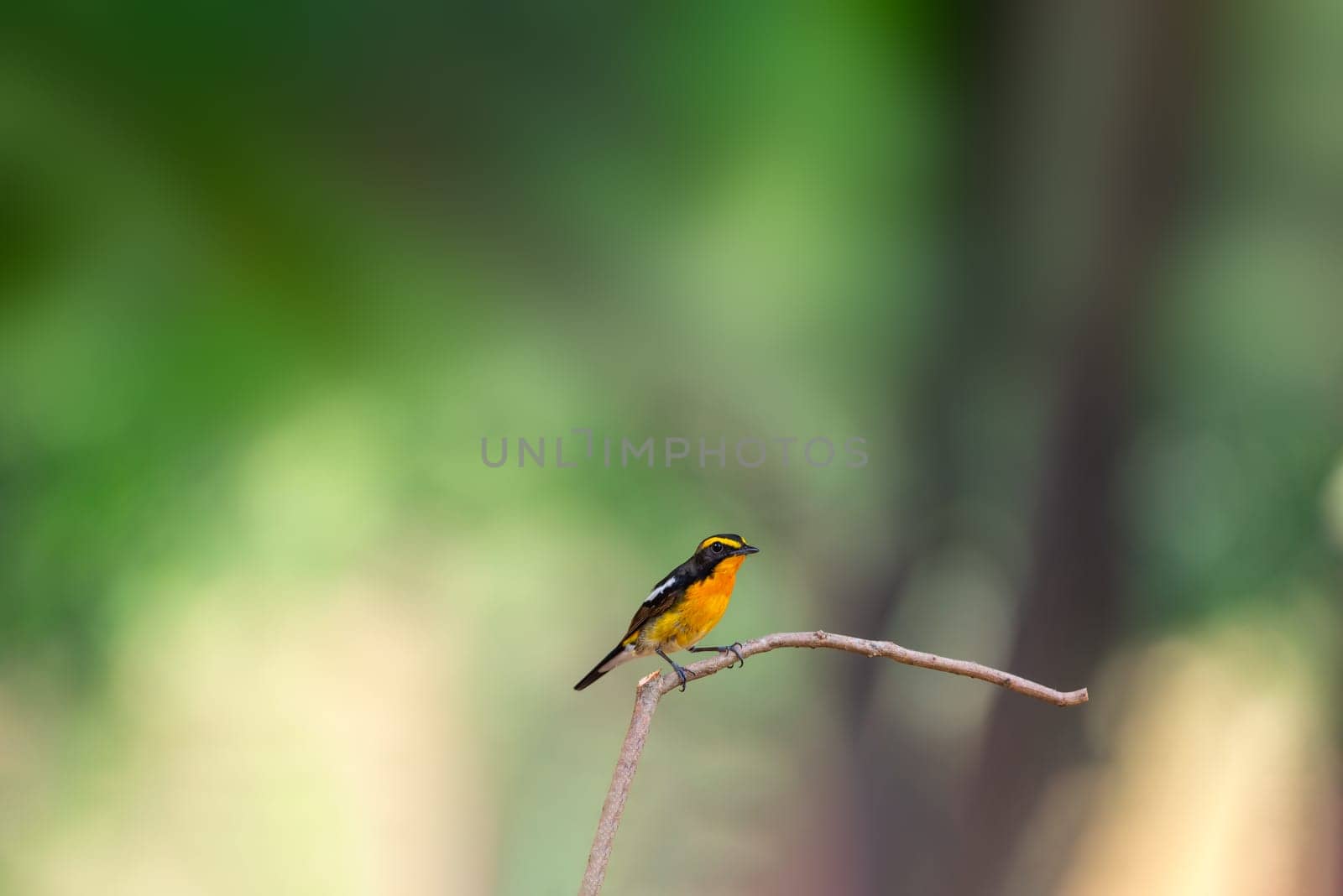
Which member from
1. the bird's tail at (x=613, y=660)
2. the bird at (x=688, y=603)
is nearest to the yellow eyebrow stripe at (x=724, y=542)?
the bird at (x=688, y=603)

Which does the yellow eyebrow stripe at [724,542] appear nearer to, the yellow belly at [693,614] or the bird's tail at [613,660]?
the yellow belly at [693,614]

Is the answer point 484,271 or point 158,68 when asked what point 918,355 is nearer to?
point 484,271

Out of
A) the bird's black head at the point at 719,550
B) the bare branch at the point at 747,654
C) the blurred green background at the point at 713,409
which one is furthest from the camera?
the blurred green background at the point at 713,409

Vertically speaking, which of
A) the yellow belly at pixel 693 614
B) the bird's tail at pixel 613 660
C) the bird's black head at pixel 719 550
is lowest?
the bird's tail at pixel 613 660

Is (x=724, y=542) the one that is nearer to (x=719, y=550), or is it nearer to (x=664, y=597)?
(x=719, y=550)

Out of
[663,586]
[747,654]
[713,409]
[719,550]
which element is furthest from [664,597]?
[713,409]

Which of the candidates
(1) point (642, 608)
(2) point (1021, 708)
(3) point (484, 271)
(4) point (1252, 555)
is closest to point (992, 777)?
(2) point (1021, 708)

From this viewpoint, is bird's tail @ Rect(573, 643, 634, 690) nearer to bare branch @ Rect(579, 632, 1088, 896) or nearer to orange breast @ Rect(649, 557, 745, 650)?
orange breast @ Rect(649, 557, 745, 650)
